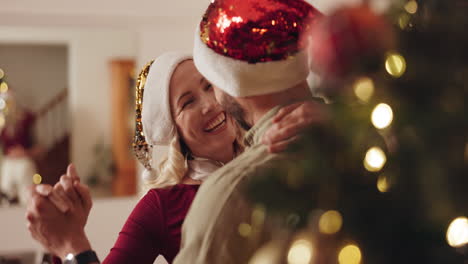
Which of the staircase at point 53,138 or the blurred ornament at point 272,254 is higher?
the blurred ornament at point 272,254

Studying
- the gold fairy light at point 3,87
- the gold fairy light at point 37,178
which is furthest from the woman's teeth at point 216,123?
the gold fairy light at point 3,87

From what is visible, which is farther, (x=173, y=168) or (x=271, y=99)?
(x=173, y=168)

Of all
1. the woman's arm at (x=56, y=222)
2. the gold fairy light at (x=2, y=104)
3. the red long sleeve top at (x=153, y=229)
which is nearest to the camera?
the woman's arm at (x=56, y=222)

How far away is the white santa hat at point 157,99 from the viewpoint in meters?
1.36

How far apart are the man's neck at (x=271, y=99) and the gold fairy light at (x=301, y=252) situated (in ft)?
1.13

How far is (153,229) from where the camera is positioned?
1307 millimetres

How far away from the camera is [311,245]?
1.72 ft

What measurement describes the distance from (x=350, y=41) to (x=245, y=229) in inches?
12.4

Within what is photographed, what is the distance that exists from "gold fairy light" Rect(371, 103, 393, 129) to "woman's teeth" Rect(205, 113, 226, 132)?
0.87 m

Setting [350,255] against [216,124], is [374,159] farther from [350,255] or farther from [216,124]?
[216,124]

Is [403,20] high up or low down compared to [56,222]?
up

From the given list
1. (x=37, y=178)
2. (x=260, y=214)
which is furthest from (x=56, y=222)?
(x=37, y=178)

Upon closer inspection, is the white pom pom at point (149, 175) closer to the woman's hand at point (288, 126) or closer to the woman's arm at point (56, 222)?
→ the woman's arm at point (56, 222)

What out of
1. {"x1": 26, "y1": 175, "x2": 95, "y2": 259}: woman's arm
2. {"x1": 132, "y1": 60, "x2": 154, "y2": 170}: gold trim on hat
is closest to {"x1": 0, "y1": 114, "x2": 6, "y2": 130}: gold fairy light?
{"x1": 132, "y1": 60, "x2": 154, "y2": 170}: gold trim on hat
